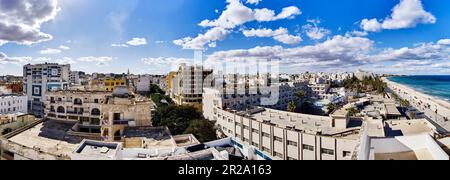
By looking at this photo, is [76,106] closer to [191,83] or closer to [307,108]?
[191,83]

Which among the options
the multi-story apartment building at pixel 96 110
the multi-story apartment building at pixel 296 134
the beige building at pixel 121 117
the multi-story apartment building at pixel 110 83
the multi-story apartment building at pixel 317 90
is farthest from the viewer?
the multi-story apartment building at pixel 317 90

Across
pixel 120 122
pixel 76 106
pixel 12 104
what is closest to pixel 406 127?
pixel 120 122

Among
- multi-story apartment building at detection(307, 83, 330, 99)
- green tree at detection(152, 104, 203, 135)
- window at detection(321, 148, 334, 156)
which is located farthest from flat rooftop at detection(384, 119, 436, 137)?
multi-story apartment building at detection(307, 83, 330, 99)

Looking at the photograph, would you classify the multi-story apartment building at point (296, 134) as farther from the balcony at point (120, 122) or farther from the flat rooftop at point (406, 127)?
the balcony at point (120, 122)

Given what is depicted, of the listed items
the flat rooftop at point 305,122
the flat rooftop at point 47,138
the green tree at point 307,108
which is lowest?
the green tree at point 307,108

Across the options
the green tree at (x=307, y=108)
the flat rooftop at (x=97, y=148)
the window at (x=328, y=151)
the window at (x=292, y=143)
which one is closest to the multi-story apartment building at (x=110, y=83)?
the green tree at (x=307, y=108)

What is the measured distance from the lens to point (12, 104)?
53.6 ft

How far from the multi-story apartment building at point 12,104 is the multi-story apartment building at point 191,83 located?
32.1 feet

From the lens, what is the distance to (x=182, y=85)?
73.0 ft

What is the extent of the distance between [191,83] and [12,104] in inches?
438

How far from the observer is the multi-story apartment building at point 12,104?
1566 centimetres

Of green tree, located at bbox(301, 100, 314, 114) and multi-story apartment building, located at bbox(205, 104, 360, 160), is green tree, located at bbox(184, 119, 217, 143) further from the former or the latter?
green tree, located at bbox(301, 100, 314, 114)
